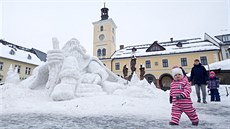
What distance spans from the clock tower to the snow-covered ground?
32.0m

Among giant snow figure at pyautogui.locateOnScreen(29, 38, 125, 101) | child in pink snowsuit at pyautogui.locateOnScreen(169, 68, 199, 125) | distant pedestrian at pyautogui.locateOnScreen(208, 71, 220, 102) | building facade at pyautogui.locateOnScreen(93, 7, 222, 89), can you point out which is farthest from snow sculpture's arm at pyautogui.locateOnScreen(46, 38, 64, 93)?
building facade at pyautogui.locateOnScreen(93, 7, 222, 89)

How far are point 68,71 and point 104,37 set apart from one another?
113ft

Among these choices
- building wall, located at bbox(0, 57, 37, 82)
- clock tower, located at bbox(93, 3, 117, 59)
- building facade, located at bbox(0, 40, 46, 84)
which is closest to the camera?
building wall, located at bbox(0, 57, 37, 82)

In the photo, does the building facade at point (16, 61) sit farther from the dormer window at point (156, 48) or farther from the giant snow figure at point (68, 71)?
the giant snow figure at point (68, 71)

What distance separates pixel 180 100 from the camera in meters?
3.17

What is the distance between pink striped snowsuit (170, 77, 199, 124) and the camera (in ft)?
9.82

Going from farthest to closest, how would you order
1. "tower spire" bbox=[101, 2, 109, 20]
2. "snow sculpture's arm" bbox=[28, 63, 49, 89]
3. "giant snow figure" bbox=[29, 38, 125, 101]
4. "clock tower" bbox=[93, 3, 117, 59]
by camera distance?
1. "tower spire" bbox=[101, 2, 109, 20]
2. "clock tower" bbox=[93, 3, 117, 59]
3. "snow sculpture's arm" bbox=[28, 63, 49, 89]
4. "giant snow figure" bbox=[29, 38, 125, 101]

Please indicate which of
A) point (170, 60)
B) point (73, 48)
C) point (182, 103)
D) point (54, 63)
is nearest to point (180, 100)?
point (182, 103)

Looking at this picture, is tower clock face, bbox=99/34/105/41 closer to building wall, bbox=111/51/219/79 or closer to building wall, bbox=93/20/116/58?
building wall, bbox=93/20/116/58

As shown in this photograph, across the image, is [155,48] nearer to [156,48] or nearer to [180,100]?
[156,48]

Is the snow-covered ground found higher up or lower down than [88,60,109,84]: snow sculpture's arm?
lower down

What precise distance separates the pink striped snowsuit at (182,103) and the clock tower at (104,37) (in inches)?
1373

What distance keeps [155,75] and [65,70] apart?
2720 cm

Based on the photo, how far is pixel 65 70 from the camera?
610 centimetres
